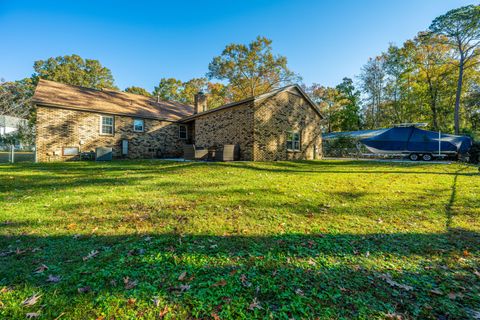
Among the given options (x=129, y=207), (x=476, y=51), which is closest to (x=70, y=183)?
(x=129, y=207)

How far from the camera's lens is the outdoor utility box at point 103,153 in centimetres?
1441

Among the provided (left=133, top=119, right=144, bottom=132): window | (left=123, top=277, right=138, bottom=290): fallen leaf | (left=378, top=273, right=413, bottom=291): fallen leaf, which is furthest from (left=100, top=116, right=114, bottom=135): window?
(left=378, top=273, right=413, bottom=291): fallen leaf

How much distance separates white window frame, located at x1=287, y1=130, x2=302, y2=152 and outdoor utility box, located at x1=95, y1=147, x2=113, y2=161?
496 inches

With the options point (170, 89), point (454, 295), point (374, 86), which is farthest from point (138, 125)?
point (374, 86)

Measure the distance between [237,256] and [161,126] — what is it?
17.5 m

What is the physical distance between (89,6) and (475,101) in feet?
131

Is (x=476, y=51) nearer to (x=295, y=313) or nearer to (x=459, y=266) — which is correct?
(x=459, y=266)

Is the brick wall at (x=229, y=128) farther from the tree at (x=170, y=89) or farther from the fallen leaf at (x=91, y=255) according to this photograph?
the tree at (x=170, y=89)

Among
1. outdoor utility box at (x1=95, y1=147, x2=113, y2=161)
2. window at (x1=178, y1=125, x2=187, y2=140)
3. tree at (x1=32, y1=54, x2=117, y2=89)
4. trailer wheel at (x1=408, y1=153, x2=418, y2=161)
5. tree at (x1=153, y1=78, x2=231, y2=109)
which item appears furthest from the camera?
tree at (x1=153, y1=78, x2=231, y2=109)

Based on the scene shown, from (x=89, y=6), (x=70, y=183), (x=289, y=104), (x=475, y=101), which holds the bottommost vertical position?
(x=70, y=183)

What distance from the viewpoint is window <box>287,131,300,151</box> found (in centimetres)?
1584

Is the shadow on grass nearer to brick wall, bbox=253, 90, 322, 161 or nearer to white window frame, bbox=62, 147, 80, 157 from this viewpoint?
brick wall, bbox=253, 90, 322, 161

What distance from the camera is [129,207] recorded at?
14.9 feet

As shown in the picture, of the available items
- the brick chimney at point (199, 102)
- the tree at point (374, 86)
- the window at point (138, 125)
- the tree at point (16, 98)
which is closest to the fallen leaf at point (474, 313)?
the window at point (138, 125)
